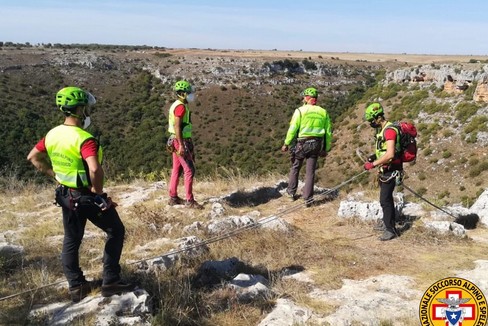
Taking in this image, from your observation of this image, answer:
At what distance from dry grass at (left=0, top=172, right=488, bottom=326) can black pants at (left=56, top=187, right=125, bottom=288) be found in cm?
41

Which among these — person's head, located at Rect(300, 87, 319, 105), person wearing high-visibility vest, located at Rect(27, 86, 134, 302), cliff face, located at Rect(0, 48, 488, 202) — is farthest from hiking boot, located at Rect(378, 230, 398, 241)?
cliff face, located at Rect(0, 48, 488, 202)

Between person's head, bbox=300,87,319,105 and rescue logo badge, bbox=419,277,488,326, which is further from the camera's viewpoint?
person's head, bbox=300,87,319,105

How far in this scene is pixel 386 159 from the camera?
570 cm

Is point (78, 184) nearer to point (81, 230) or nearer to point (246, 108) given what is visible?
point (81, 230)

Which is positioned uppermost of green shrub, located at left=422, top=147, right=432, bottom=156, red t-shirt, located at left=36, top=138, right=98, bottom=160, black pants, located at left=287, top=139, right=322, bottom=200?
red t-shirt, located at left=36, top=138, right=98, bottom=160

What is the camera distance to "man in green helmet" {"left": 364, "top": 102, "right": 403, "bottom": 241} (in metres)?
5.71

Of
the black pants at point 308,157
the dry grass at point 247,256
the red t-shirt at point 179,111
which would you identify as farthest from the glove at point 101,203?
the black pants at point 308,157

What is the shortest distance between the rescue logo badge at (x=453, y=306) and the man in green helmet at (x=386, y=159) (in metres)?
1.96

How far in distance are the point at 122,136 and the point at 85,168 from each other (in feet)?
139

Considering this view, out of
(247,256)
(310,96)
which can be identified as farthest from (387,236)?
(310,96)

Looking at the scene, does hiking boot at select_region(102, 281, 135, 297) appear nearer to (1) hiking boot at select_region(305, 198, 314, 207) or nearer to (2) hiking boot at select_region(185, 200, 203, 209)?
(2) hiking boot at select_region(185, 200, 203, 209)

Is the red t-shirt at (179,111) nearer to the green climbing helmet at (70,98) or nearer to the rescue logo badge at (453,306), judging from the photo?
the green climbing helmet at (70,98)

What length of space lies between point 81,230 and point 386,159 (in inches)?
153

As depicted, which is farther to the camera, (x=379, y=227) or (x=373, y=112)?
(x=379, y=227)
